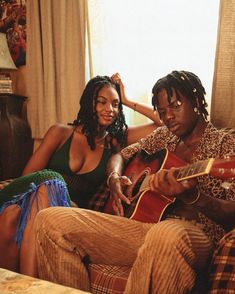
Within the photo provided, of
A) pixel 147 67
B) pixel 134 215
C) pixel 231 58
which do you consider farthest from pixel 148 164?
pixel 147 67

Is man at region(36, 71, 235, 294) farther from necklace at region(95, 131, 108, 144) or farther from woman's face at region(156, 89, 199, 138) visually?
necklace at region(95, 131, 108, 144)

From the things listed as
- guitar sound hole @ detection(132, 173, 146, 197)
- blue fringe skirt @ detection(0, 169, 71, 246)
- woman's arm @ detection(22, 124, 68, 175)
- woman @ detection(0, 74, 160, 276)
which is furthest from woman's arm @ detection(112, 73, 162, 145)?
blue fringe skirt @ detection(0, 169, 71, 246)

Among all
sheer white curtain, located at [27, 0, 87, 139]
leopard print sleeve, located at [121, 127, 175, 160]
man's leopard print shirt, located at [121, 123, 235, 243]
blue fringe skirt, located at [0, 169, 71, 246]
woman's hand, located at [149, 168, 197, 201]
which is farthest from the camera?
sheer white curtain, located at [27, 0, 87, 139]

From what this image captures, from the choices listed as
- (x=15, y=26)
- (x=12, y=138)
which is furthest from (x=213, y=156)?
(x=15, y=26)

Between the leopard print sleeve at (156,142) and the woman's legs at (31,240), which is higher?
the leopard print sleeve at (156,142)

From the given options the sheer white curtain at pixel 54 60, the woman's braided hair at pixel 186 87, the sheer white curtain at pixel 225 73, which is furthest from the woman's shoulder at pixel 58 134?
the sheer white curtain at pixel 225 73

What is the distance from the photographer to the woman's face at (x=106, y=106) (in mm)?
2072

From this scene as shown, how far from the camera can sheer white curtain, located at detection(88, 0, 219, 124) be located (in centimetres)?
213

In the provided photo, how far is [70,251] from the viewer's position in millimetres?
1333

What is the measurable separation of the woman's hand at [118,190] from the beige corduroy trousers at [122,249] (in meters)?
0.19

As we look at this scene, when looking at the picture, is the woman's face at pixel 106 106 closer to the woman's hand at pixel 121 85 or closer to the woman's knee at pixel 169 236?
the woman's hand at pixel 121 85

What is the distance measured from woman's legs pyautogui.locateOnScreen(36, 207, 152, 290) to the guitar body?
64mm

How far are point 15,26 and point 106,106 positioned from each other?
1.53m

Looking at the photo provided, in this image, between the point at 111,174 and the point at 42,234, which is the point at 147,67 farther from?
the point at 42,234
